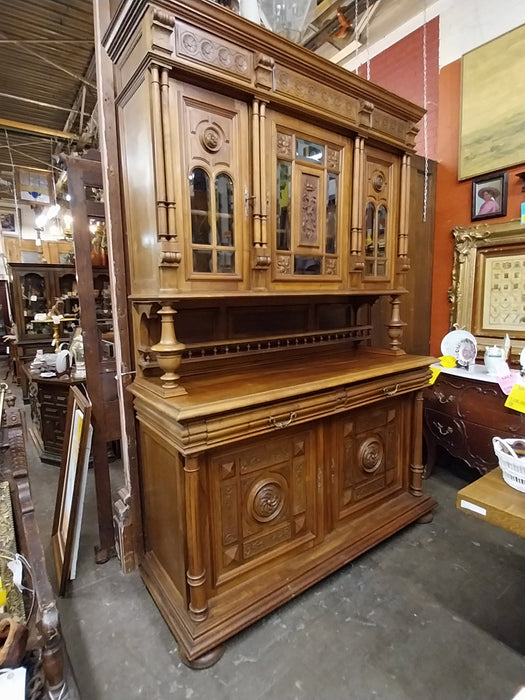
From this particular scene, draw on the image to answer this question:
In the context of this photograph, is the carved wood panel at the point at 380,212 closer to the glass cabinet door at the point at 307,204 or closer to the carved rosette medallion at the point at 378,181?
the carved rosette medallion at the point at 378,181

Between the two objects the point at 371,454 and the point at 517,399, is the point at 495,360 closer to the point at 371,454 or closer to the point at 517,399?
the point at 517,399

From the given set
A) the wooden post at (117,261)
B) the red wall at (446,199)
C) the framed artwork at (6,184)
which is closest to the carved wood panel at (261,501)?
the wooden post at (117,261)

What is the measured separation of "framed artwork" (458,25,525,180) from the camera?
2.40 meters

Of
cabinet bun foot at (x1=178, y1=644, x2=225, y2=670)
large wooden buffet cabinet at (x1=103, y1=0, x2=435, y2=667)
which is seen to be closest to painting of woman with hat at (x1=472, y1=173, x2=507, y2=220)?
large wooden buffet cabinet at (x1=103, y1=0, x2=435, y2=667)

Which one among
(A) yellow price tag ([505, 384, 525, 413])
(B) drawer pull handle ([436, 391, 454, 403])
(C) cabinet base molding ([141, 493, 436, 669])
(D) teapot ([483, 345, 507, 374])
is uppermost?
(D) teapot ([483, 345, 507, 374])

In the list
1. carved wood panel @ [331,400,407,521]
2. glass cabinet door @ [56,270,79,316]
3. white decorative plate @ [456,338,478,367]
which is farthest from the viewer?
glass cabinet door @ [56,270,79,316]

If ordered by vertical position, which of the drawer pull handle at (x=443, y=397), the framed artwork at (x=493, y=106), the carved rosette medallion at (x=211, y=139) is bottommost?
the drawer pull handle at (x=443, y=397)

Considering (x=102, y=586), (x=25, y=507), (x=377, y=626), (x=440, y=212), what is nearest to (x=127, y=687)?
(x=102, y=586)

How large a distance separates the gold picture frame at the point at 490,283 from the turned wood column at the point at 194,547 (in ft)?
7.72

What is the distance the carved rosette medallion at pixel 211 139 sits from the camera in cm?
146

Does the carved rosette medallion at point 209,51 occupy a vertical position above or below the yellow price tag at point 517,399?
above

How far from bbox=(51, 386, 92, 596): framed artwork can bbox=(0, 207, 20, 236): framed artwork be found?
8.83 m

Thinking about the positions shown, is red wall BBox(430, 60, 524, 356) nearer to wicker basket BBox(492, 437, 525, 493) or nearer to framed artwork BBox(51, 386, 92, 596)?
wicker basket BBox(492, 437, 525, 493)

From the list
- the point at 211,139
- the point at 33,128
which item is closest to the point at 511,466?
the point at 211,139
